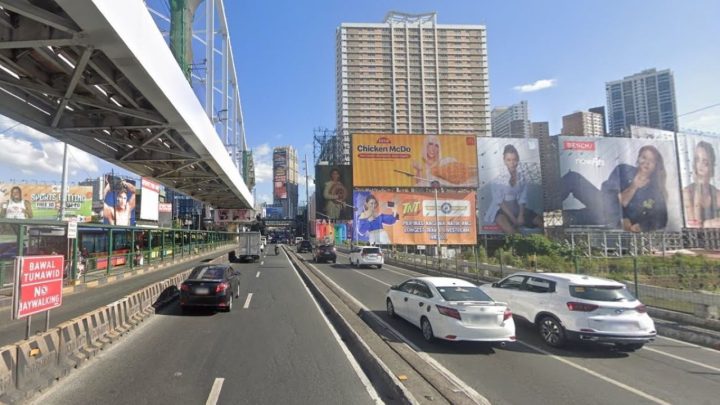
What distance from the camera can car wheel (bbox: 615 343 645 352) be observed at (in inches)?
361

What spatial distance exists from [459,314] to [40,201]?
7271 cm

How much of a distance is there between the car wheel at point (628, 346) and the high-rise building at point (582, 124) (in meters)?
108

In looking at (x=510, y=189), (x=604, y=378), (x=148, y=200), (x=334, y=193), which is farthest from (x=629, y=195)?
(x=604, y=378)

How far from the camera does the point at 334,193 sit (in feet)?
315

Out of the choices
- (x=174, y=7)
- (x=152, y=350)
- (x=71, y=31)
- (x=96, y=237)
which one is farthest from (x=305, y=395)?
(x=96, y=237)

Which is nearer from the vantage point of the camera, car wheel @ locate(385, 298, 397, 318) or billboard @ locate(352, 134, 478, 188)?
car wheel @ locate(385, 298, 397, 318)

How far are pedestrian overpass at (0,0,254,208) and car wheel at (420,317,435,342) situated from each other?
879 centimetres

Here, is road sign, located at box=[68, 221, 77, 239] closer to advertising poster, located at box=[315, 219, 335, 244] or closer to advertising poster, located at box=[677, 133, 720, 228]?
advertising poster, located at box=[315, 219, 335, 244]

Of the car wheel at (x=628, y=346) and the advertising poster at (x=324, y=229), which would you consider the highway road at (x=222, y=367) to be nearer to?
the car wheel at (x=628, y=346)

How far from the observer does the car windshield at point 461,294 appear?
9682mm

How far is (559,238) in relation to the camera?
7206 cm

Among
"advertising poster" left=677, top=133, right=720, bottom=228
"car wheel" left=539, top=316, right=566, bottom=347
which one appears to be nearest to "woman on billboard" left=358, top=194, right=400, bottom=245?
"advertising poster" left=677, top=133, right=720, bottom=228

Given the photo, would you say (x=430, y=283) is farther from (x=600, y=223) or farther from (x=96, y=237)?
(x=600, y=223)

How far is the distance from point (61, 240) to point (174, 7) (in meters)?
10.7
